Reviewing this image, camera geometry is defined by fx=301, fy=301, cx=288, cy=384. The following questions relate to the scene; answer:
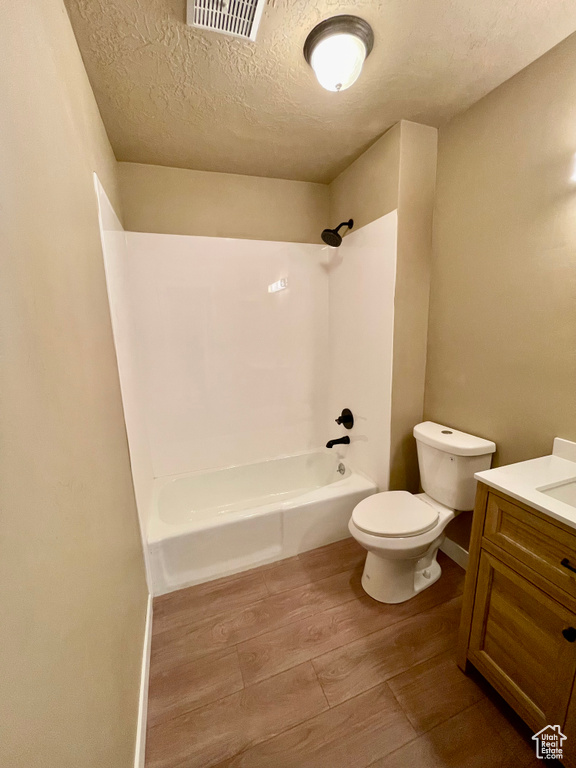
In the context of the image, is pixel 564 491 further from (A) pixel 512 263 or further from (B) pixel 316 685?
(B) pixel 316 685

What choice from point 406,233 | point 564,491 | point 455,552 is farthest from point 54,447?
point 455,552

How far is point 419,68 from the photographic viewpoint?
1.22m

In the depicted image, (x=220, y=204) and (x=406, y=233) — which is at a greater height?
(x=220, y=204)

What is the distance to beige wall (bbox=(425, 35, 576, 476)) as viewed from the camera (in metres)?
1.17

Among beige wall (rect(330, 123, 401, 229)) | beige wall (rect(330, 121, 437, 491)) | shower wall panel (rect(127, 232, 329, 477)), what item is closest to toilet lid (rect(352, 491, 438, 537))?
beige wall (rect(330, 121, 437, 491))

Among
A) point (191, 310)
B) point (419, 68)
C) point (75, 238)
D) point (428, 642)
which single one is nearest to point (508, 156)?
point (419, 68)

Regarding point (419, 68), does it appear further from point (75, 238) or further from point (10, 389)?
point (10, 389)

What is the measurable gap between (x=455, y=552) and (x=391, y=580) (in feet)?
1.76

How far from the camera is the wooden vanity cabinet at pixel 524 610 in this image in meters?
0.86

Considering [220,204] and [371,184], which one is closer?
[371,184]

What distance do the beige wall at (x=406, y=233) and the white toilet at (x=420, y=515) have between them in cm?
21

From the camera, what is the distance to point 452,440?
1.54 m

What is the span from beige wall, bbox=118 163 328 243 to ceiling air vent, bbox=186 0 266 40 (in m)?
1.07

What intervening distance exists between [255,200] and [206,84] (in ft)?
2.89
